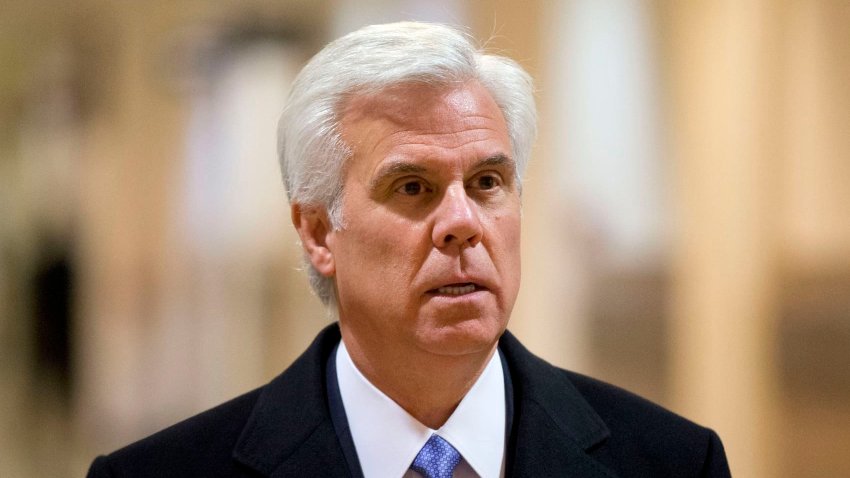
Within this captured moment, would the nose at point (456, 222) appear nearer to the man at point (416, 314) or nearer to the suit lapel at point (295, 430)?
the man at point (416, 314)

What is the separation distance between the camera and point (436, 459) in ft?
7.28

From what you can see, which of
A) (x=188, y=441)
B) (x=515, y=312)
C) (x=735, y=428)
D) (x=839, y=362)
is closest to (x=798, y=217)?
(x=839, y=362)

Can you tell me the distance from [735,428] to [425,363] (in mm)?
2537

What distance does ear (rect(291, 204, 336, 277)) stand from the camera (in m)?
2.42

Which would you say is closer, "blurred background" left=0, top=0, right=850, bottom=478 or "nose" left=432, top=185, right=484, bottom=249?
"nose" left=432, top=185, right=484, bottom=249

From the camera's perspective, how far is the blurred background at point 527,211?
14.2 ft

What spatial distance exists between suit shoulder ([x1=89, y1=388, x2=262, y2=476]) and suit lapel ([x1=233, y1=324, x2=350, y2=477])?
41mm

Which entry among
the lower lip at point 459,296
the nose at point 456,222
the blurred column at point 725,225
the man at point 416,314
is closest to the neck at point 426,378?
the man at point 416,314

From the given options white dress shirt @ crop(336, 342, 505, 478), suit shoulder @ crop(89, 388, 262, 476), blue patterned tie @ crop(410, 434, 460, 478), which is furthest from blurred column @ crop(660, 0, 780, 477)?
suit shoulder @ crop(89, 388, 262, 476)

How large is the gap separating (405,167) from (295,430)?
62 cm

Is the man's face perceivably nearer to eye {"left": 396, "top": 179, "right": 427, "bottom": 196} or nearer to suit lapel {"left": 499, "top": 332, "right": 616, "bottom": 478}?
eye {"left": 396, "top": 179, "right": 427, "bottom": 196}

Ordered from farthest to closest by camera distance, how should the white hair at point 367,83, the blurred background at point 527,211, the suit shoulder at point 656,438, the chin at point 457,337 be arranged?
the blurred background at point 527,211 → the suit shoulder at point 656,438 → the white hair at point 367,83 → the chin at point 457,337

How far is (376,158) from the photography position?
2.24m

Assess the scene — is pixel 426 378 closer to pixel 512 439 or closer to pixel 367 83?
pixel 512 439
